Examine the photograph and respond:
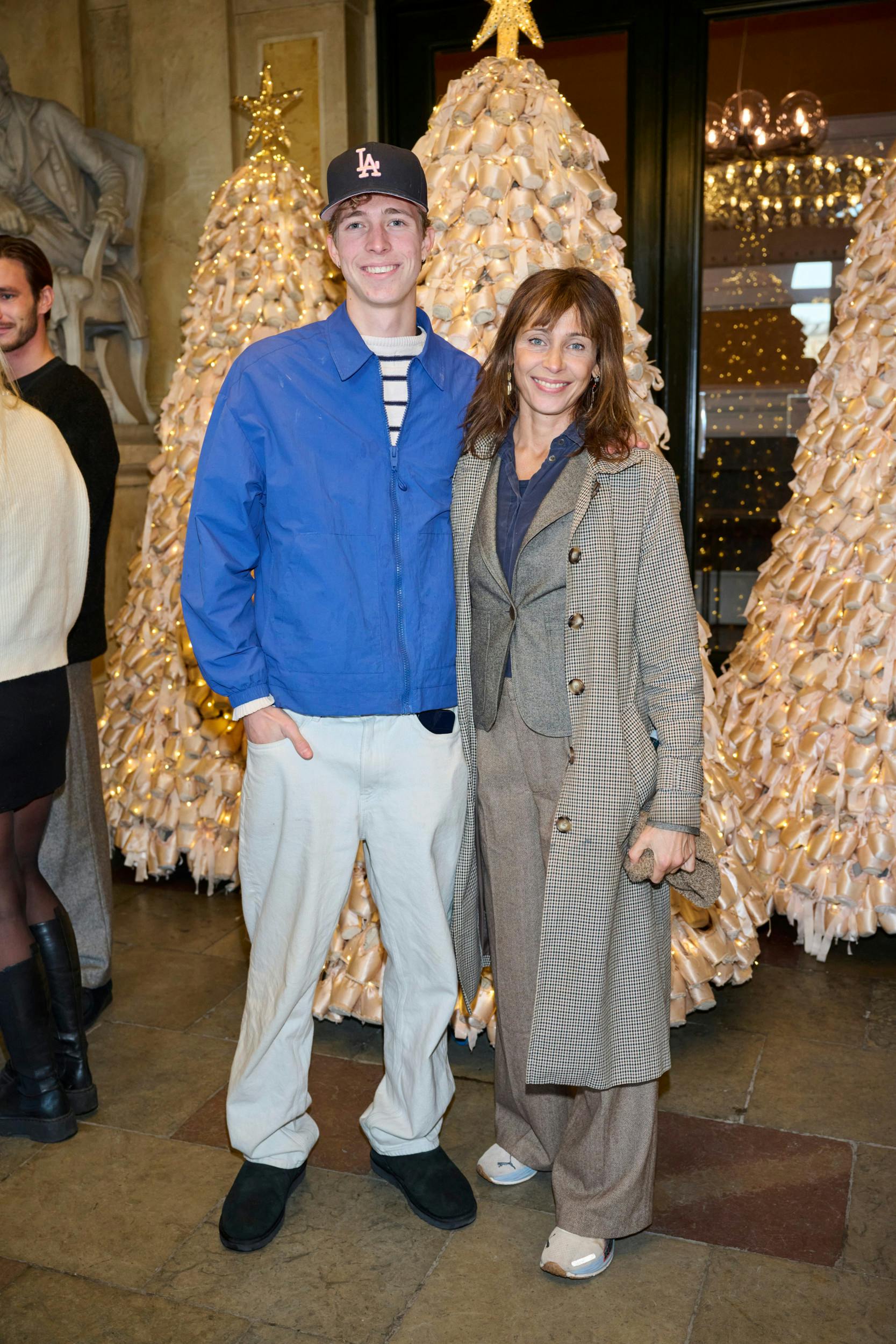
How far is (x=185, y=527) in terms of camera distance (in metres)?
4.11

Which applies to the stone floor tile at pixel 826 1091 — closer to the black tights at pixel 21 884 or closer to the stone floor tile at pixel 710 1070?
the stone floor tile at pixel 710 1070

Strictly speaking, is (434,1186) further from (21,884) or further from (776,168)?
(776,168)

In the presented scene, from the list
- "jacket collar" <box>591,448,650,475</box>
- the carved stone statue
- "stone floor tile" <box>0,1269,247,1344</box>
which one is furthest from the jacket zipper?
the carved stone statue

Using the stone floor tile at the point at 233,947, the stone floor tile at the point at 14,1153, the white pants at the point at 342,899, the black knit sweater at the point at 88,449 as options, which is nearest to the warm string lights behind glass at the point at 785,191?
the black knit sweater at the point at 88,449

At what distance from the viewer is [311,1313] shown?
2.11 m

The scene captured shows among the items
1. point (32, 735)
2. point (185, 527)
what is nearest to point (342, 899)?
point (32, 735)

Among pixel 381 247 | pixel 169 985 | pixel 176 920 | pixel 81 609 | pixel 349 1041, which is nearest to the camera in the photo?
pixel 381 247

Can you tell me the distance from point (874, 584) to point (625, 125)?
268 centimetres

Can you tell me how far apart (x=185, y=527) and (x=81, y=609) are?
1229 millimetres

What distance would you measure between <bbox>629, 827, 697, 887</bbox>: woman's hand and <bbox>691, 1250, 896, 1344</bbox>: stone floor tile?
762 millimetres

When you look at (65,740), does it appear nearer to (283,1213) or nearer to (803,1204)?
(283,1213)

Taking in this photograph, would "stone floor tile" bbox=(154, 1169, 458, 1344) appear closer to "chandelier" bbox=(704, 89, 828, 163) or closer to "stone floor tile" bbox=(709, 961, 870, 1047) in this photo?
"stone floor tile" bbox=(709, 961, 870, 1047)

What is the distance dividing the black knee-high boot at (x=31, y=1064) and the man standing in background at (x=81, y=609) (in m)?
0.46

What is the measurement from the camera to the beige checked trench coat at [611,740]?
200 centimetres
